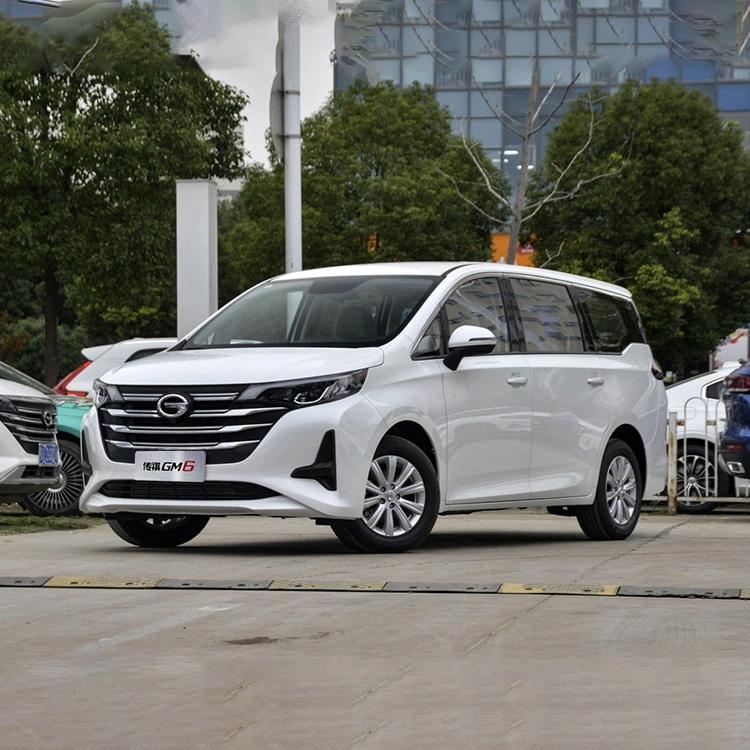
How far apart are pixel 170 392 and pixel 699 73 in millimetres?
69675

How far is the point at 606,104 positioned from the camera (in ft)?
172

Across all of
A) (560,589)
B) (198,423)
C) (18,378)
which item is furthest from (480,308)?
(18,378)

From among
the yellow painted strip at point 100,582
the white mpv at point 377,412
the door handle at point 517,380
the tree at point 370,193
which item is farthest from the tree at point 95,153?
the yellow painted strip at point 100,582

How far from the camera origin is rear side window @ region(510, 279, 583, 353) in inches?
456

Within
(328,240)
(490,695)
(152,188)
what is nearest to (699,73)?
(328,240)

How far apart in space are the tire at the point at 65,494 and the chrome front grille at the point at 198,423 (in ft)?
19.8

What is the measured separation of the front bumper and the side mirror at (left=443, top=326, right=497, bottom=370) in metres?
0.85

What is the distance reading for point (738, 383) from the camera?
48.9 ft

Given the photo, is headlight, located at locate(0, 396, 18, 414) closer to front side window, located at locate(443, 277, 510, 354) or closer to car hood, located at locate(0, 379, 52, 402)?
car hood, located at locate(0, 379, 52, 402)

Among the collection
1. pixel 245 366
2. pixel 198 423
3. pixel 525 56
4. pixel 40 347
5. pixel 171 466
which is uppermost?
pixel 525 56

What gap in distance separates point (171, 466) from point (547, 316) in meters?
3.26

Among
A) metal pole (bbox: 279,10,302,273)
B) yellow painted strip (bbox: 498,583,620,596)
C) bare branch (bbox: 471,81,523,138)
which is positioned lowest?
yellow painted strip (bbox: 498,583,620,596)

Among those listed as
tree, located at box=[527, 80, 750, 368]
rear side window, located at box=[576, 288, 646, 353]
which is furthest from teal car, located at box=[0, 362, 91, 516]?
tree, located at box=[527, 80, 750, 368]

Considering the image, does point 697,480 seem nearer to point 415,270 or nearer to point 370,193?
point 415,270
